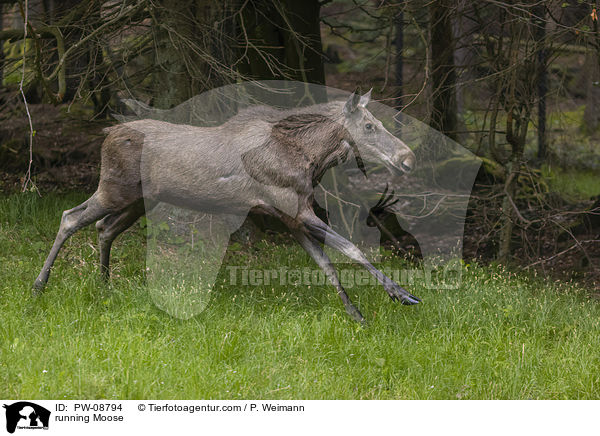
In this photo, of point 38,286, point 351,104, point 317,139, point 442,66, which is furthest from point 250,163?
point 442,66

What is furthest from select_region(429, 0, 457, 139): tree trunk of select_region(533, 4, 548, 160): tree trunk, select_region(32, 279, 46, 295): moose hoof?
select_region(32, 279, 46, 295): moose hoof

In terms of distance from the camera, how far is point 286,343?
18.0 feet

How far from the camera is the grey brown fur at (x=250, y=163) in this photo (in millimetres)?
5984

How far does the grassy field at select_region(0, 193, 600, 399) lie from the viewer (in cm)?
479

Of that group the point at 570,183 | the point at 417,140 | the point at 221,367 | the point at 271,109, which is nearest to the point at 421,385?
the point at 221,367

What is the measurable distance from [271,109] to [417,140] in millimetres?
3265

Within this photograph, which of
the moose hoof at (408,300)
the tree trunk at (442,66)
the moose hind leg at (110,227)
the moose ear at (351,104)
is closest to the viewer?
the moose hoof at (408,300)

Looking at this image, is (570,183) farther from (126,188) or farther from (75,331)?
(75,331)

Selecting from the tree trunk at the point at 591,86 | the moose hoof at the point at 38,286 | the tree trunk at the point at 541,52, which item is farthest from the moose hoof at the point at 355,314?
the tree trunk at the point at 591,86

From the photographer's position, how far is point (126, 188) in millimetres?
6320
